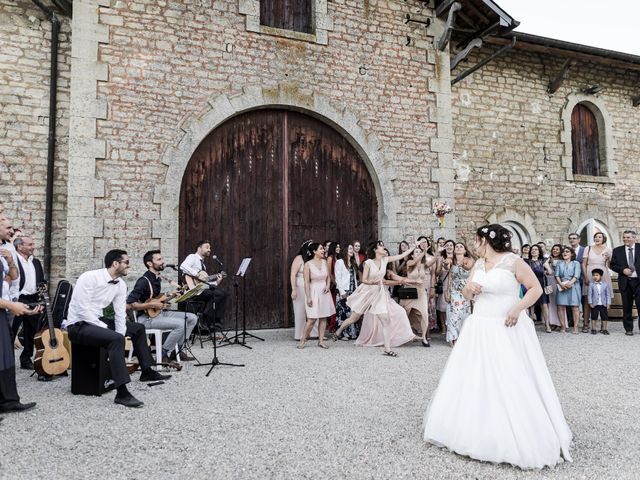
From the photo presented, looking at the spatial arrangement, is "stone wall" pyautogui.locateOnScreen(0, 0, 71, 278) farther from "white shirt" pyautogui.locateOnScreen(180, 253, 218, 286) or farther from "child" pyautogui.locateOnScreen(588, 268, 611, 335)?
"child" pyautogui.locateOnScreen(588, 268, 611, 335)

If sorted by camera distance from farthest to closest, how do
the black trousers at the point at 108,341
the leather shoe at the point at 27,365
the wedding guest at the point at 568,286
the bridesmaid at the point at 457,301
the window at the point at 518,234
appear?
1. the window at the point at 518,234
2. the wedding guest at the point at 568,286
3. the bridesmaid at the point at 457,301
4. the leather shoe at the point at 27,365
5. the black trousers at the point at 108,341

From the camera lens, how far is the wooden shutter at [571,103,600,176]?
43.9 feet

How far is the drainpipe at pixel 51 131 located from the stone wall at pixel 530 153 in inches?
318

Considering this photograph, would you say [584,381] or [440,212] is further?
[440,212]

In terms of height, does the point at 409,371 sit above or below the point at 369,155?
below

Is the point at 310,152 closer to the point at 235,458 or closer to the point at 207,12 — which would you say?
the point at 207,12

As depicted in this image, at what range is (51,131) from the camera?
8.56 m

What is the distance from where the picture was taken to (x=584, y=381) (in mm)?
5465

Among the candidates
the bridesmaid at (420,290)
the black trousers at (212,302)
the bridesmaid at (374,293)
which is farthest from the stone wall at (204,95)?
the bridesmaid at (374,293)

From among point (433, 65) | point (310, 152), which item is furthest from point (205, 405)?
point (433, 65)

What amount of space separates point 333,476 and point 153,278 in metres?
4.37

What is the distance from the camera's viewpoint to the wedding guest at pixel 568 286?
9641mm

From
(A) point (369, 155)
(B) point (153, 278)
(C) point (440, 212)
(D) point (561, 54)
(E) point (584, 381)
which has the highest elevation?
(D) point (561, 54)

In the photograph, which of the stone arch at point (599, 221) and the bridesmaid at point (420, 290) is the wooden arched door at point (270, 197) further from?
the stone arch at point (599, 221)
